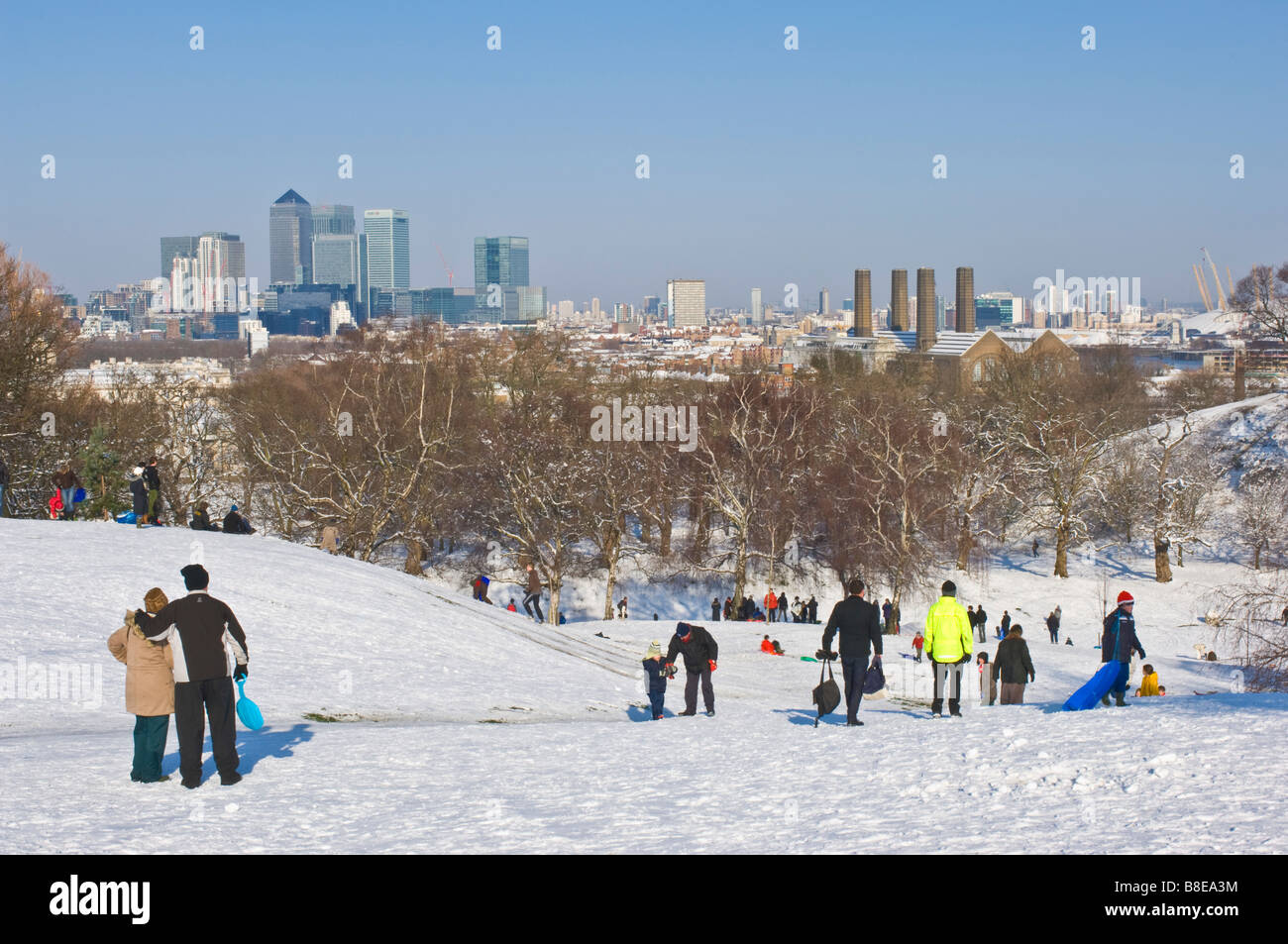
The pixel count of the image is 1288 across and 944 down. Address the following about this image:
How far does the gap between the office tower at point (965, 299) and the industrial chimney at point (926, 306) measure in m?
3.42

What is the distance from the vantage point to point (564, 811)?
32.0ft

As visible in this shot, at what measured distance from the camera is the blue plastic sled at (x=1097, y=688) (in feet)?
46.1

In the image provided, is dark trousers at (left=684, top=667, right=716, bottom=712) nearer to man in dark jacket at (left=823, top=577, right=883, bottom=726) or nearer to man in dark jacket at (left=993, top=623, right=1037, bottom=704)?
man in dark jacket at (left=823, top=577, right=883, bottom=726)

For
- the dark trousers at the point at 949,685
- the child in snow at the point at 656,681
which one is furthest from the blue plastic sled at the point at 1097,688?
the child in snow at the point at 656,681

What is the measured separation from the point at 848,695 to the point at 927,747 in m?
2.20

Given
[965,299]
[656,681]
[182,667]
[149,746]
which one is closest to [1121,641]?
[656,681]

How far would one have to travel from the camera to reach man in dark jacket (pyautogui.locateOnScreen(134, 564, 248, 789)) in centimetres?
999

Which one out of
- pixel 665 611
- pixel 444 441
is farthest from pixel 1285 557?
pixel 444 441

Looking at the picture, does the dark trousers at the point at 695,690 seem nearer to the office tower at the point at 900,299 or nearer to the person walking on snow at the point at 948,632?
the person walking on snow at the point at 948,632

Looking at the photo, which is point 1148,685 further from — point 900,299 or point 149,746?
point 900,299

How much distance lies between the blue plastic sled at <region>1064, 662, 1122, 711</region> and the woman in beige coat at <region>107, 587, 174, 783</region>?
9766 millimetres

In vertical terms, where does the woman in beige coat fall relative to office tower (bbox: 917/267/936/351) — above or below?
below
